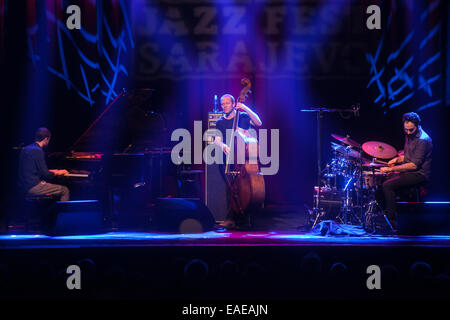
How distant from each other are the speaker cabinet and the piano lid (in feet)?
3.51

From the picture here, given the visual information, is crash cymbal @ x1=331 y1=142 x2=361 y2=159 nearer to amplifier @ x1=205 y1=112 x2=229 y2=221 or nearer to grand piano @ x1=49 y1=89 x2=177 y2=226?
amplifier @ x1=205 y1=112 x2=229 y2=221

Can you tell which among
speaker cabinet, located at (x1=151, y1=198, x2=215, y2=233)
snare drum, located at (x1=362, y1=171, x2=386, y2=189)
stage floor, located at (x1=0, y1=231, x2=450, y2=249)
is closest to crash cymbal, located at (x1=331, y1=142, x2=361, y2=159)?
snare drum, located at (x1=362, y1=171, x2=386, y2=189)

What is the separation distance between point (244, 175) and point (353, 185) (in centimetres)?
151

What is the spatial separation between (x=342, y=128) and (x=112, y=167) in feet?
13.3

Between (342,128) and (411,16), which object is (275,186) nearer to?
(342,128)

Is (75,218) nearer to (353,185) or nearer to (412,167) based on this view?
(353,185)

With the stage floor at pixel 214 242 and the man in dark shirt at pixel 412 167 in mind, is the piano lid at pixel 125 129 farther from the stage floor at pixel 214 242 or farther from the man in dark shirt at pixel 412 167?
the man in dark shirt at pixel 412 167

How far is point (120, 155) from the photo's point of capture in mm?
5285

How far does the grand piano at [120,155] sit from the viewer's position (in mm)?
5258
